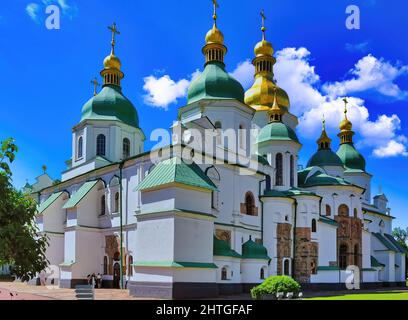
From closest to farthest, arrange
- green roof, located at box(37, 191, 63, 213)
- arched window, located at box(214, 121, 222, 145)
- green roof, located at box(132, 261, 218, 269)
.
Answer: green roof, located at box(132, 261, 218, 269), arched window, located at box(214, 121, 222, 145), green roof, located at box(37, 191, 63, 213)

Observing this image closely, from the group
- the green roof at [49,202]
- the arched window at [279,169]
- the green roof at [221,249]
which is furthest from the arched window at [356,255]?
the green roof at [49,202]

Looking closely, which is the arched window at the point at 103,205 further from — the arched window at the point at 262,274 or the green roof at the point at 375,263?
the green roof at the point at 375,263

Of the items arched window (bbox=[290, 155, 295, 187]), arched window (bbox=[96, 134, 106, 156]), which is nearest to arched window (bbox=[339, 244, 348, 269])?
arched window (bbox=[290, 155, 295, 187])

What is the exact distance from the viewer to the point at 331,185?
38062 mm

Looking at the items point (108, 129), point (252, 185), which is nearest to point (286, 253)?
point (252, 185)

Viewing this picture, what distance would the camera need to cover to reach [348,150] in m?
50.9

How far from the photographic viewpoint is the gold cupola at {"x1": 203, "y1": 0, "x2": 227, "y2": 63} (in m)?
35.8

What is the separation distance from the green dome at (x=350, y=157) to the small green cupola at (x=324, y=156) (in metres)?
6.87

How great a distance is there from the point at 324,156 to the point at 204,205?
2141 cm

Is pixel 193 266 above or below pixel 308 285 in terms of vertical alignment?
above

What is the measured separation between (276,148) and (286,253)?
8.46 m

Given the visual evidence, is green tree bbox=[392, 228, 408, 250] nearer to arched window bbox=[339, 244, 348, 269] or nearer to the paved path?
arched window bbox=[339, 244, 348, 269]
